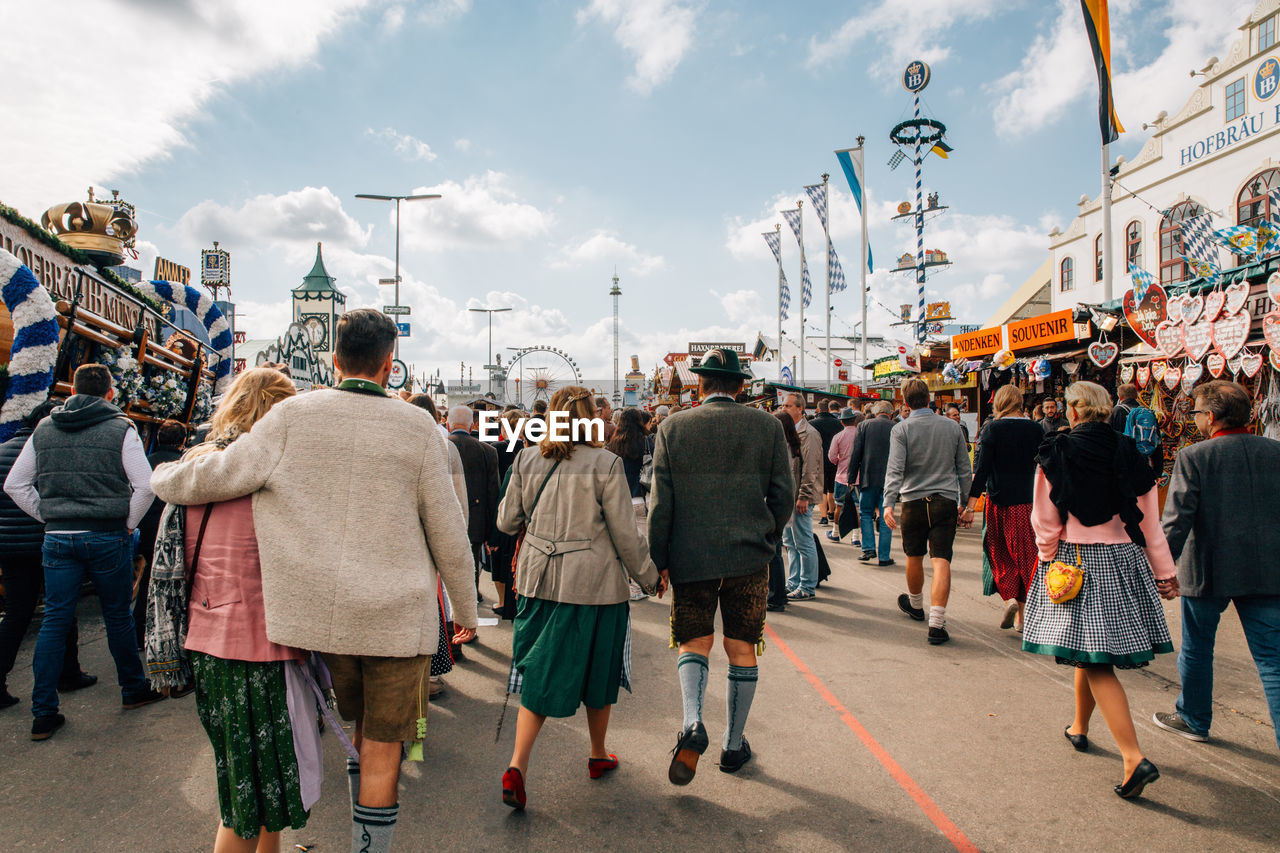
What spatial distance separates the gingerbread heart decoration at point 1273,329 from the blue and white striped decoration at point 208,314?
1234cm

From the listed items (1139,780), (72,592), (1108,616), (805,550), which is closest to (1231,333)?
(805,550)

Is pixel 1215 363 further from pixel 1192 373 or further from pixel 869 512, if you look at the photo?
pixel 869 512

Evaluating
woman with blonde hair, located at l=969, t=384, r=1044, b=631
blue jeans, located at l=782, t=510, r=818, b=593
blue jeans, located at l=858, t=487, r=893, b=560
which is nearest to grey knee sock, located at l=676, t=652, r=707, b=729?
woman with blonde hair, located at l=969, t=384, r=1044, b=631

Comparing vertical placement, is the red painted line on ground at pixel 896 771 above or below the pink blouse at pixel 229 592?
below

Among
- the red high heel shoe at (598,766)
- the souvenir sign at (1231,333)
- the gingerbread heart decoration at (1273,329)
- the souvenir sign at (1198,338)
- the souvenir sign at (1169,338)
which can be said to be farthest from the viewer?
the souvenir sign at (1169,338)

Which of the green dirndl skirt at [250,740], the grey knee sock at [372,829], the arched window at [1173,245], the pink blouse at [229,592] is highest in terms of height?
the arched window at [1173,245]

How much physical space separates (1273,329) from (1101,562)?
5708 millimetres

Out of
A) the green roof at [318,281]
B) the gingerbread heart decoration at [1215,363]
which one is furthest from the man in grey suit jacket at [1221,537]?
the green roof at [318,281]

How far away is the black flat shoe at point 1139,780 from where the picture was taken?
3.17 m

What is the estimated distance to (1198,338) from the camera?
335 inches

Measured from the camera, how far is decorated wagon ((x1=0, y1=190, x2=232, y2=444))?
5699 mm

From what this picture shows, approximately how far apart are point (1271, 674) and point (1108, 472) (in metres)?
1.20

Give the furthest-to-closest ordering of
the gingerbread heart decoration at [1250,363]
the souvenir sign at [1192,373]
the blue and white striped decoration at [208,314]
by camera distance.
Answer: the blue and white striped decoration at [208,314]
the souvenir sign at [1192,373]
the gingerbread heart decoration at [1250,363]

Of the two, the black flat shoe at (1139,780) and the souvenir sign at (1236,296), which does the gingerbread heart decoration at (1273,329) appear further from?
the black flat shoe at (1139,780)
